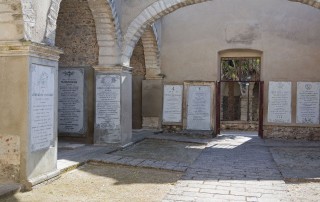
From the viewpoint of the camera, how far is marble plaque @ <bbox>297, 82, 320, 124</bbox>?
12.3m

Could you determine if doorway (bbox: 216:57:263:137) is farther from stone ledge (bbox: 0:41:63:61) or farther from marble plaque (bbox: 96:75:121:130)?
stone ledge (bbox: 0:41:63:61)

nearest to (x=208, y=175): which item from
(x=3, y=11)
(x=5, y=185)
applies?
(x=5, y=185)

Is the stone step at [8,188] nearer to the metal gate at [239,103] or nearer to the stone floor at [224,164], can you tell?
the stone floor at [224,164]

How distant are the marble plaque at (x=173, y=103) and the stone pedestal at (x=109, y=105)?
4.30m

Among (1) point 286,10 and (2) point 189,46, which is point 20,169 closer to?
(2) point 189,46

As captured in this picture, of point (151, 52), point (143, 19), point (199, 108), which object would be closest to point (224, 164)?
point (143, 19)

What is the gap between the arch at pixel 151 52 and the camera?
1252cm

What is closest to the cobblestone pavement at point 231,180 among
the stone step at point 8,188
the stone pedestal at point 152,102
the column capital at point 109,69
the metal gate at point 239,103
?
the stone step at point 8,188

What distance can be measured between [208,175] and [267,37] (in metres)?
7.85

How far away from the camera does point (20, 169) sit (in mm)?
4965

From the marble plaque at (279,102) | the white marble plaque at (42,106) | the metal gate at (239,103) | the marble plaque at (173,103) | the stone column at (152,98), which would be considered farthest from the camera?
the metal gate at (239,103)

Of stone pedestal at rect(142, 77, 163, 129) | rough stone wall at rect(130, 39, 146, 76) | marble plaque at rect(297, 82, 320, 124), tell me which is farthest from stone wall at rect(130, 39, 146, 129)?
marble plaque at rect(297, 82, 320, 124)

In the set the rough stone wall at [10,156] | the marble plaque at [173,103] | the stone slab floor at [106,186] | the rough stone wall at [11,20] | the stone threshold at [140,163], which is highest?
the rough stone wall at [11,20]

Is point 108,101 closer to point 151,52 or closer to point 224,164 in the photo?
point 224,164
